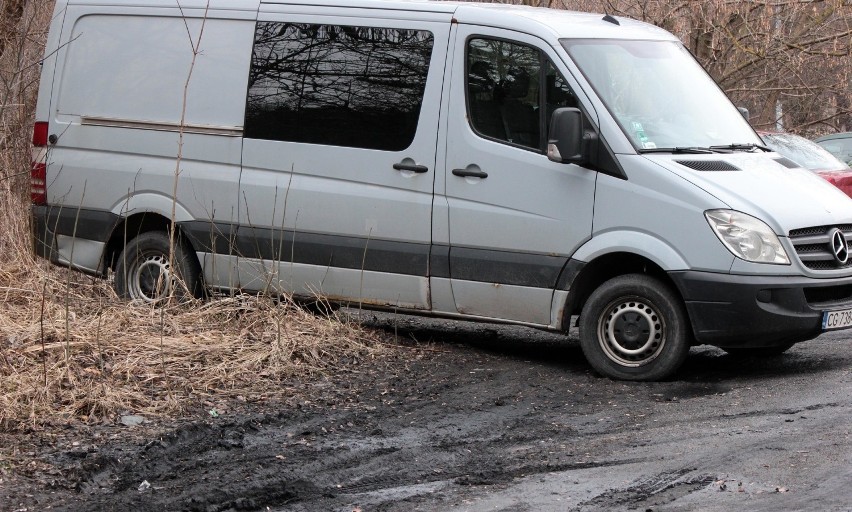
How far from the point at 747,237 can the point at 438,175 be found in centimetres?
199

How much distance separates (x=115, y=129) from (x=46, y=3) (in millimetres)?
5342

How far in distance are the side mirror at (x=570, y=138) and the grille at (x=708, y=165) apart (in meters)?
0.55

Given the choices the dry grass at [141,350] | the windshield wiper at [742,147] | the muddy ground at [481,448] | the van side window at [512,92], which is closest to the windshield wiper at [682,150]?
the windshield wiper at [742,147]

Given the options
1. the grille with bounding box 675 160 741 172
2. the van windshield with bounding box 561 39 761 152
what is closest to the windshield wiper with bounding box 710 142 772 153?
the van windshield with bounding box 561 39 761 152

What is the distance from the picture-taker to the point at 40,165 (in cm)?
933

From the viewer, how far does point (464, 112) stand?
808 centimetres

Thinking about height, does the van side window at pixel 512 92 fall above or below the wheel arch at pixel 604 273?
above

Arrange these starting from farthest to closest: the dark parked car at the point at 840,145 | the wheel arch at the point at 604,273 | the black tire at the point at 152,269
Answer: the dark parked car at the point at 840,145 < the black tire at the point at 152,269 < the wheel arch at the point at 604,273

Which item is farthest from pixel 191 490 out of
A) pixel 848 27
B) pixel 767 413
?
pixel 848 27

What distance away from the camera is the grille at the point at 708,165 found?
7.57 metres

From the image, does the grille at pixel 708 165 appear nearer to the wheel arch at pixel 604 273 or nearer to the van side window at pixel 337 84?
the wheel arch at pixel 604 273

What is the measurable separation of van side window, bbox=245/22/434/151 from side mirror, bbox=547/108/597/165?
1.06 m

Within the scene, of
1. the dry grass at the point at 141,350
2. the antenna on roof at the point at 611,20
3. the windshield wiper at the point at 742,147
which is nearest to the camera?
the dry grass at the point at 141,350

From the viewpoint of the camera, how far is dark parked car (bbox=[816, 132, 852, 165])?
66.0 ft
